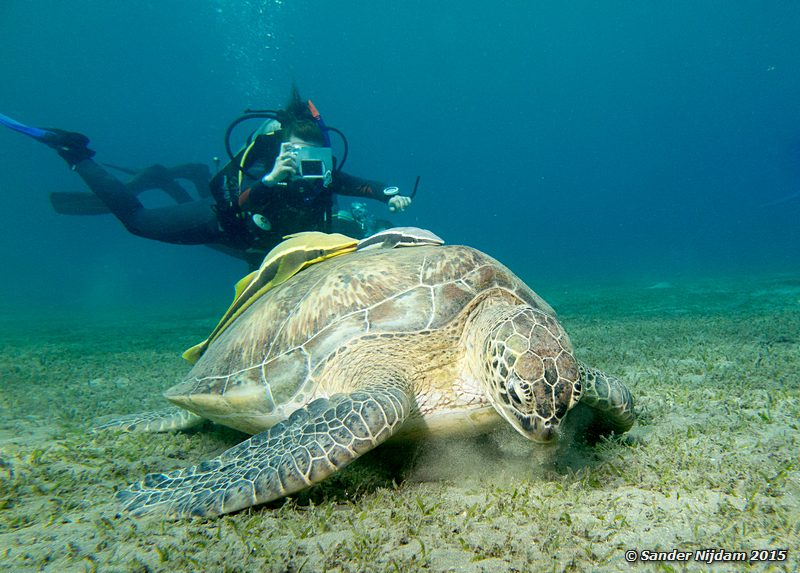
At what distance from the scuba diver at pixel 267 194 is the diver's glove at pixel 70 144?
0.16 m

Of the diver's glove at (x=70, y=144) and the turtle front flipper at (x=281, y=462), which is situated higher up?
the diver's glove at (x=70, y=144)

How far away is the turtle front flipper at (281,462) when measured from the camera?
64.9 inches

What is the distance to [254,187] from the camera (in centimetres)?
597

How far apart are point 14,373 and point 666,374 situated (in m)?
8.66

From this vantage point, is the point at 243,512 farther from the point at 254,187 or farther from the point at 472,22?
the point at 472,22

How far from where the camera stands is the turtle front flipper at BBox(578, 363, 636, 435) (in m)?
2.17

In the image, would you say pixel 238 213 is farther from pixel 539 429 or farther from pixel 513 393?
pixel 539 429

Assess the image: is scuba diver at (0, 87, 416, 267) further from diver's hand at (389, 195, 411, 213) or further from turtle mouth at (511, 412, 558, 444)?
turtle mouth at (511, 412, 558, 444)

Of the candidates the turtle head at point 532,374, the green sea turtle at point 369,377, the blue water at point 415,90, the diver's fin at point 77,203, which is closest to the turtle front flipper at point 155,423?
the green sea turtle at point 369,377

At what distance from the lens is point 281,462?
174cm

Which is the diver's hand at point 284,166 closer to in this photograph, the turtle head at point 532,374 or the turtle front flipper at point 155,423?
the turtle front flipper at point 155,423

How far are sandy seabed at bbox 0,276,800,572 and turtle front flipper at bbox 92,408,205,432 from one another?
0.09m

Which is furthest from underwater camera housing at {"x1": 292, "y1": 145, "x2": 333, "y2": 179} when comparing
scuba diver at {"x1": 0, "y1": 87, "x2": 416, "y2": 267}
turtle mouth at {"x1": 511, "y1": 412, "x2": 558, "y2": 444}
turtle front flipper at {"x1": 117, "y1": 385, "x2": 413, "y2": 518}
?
turtle mouth at {"x1": 511, "y1": 412, "x2": 558, "y2": 444}

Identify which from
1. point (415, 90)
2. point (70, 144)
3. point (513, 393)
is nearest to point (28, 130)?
point (70, 144)
